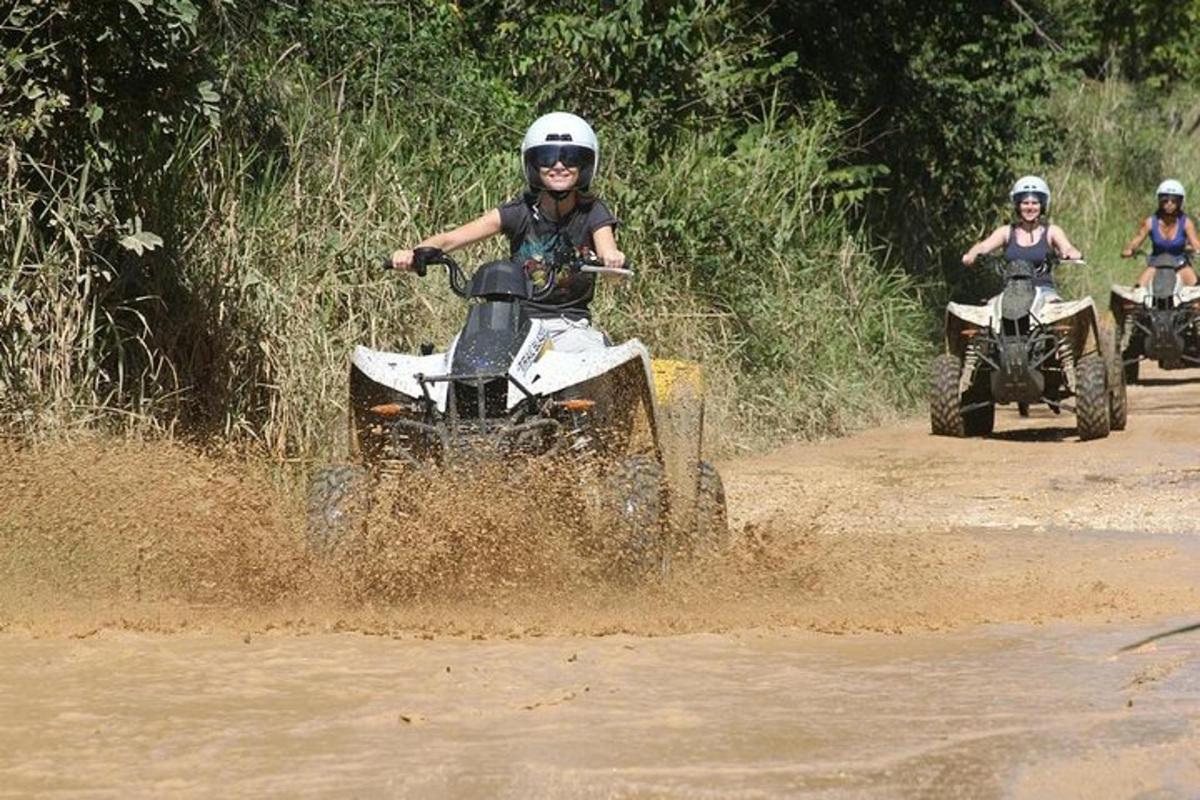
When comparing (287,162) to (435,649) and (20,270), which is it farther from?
(435,649)

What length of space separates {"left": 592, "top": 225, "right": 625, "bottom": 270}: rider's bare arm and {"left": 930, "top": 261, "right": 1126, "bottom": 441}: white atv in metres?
5.91

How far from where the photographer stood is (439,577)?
6.92 m

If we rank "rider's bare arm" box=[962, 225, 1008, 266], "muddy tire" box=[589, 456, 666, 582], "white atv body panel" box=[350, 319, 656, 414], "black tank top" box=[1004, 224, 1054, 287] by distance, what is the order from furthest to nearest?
"black tank top" box=[1004, 224, 1054, 287], "rider's bare arm" box=[962, 225, 1008, 266], "white atv body panel" box=[350, 319, 656, 414], "muddy tire" box=[589, 456, 666, 582]

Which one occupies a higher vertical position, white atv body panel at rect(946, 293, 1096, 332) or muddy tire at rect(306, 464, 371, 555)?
white atv body panel at rect(946, 293, 1096, 332)

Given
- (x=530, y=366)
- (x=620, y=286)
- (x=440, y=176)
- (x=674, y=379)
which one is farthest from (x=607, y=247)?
(x=620, y=286)

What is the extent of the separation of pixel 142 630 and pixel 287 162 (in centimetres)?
516

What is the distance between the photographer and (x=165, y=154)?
1014 cm

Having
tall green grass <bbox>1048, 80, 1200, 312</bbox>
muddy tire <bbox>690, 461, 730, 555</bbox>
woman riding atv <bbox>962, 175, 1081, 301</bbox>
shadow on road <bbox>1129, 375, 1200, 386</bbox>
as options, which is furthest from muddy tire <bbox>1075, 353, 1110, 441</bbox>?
tall green grass <bbox>1048, 80, 1200, 312</bbox>

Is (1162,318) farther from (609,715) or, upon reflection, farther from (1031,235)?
(609,715)

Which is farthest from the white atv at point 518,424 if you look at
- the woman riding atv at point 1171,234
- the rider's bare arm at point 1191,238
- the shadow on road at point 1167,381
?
the woman riding atv at point 1171,234

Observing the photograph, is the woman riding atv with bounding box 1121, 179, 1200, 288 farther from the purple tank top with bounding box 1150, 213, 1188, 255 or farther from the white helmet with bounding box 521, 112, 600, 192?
the white helmet with bounding box 521, 112, 600, 192

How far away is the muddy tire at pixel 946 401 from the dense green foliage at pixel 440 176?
721mm

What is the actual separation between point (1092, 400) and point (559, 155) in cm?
612

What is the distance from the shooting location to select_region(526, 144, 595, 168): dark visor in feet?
27.4
